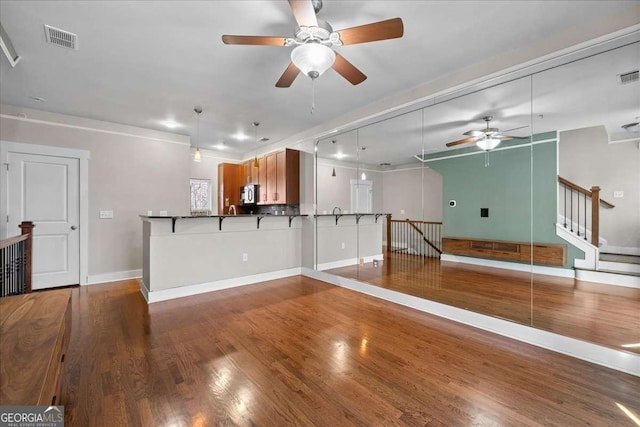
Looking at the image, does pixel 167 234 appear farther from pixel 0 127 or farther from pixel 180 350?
pixel 0 127

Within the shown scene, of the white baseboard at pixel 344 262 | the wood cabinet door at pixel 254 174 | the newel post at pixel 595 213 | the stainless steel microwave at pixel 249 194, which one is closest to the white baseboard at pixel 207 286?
the white baseboard at pixel 344 262

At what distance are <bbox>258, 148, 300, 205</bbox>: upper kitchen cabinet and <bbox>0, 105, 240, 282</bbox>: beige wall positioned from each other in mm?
1778

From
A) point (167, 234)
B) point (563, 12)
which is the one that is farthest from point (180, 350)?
point (563, 12)

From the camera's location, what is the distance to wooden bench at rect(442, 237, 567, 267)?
2.89 metres

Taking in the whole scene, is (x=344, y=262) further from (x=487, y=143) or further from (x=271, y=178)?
(x=487, y=143)

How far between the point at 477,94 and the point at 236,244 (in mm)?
4085

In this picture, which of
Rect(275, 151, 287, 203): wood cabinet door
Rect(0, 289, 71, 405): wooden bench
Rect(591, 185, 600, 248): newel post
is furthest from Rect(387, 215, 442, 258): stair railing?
Rect(0, 289, 71, 405): wooden bench

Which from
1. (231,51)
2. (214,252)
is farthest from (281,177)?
(231,51)

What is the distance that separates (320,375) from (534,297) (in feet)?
8.28

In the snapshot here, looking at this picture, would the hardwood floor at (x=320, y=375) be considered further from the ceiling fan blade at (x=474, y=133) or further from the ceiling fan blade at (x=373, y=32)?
the ceiling fan blade at (x=373, y=32)

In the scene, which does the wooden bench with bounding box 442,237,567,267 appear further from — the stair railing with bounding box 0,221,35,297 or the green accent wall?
the stair railing with bounding box 0,221,35,297

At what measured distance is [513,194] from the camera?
314 centimetres

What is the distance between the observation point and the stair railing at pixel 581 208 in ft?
8.33

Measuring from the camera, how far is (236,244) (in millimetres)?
4648
